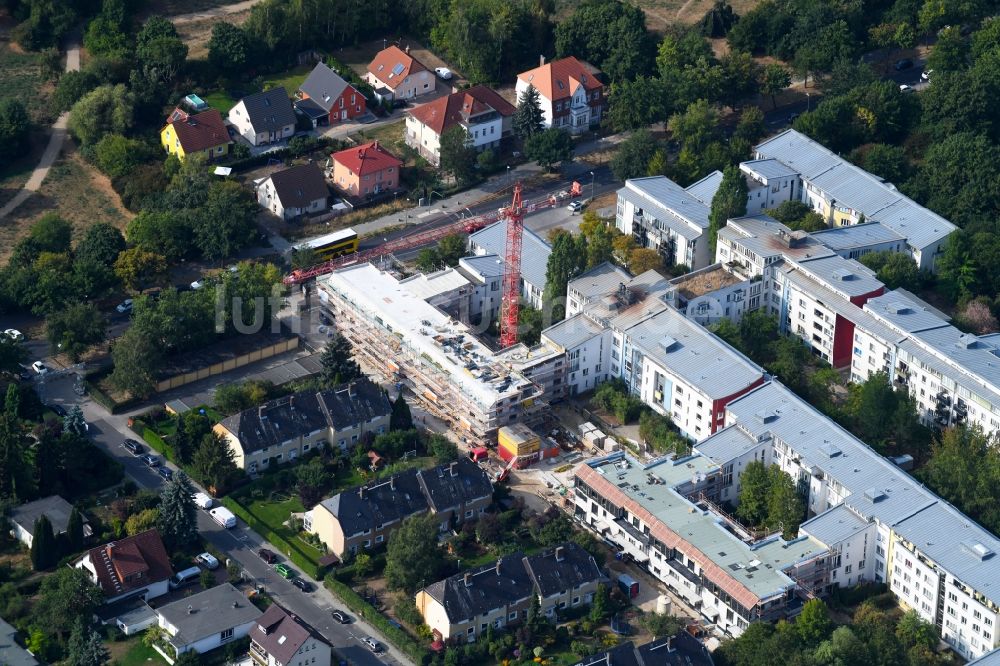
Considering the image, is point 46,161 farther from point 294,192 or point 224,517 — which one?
point 224,517

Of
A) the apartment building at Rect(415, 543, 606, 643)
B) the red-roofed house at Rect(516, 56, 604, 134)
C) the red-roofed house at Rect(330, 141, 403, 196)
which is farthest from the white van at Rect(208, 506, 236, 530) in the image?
the red-roofed house at Rect(516, 56, 604, 134)

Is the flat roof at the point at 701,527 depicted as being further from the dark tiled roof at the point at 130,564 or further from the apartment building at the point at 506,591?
the dark tiled roof at the point at 130,564

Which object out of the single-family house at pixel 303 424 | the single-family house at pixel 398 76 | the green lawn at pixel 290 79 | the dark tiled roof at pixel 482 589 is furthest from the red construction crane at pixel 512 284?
the green lawn at pixel 290 79

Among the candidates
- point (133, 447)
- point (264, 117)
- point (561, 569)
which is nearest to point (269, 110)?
point (264, 117)

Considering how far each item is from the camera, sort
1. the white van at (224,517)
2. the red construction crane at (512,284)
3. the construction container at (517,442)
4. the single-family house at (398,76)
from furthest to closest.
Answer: the single-family house at (398,76)
the red construction crane at (512,284)
the construction container at (517,442)
the white van at (224,517)

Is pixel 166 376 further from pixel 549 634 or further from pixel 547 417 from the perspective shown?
pixel 549 634
